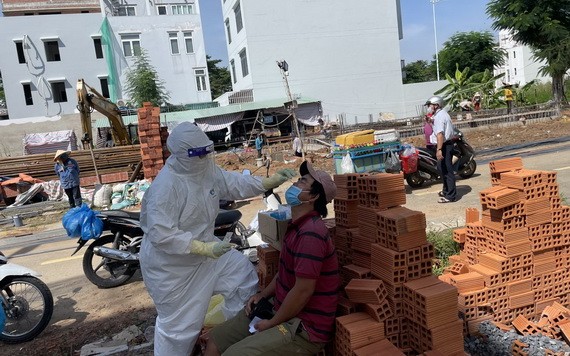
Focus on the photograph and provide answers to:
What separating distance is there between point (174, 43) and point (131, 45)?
332cm

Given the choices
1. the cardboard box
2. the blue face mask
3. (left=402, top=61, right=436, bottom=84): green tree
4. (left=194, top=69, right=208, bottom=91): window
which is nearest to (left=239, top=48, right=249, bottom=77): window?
(left=194, top=69, right=208, bottom=91): window

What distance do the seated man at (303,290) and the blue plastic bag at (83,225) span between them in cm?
287

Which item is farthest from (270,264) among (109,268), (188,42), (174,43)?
(174,43)

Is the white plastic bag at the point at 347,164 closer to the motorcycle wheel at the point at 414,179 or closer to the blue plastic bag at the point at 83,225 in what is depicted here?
the motorcycle wheel at the point at 414,179

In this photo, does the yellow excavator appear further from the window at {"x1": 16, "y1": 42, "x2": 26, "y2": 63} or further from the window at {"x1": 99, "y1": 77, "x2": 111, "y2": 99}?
the window at {"x1": 16, "y1": 42, "x2": 26, "y2": 63}

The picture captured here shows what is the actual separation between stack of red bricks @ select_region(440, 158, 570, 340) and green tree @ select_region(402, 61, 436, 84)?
55.9 metres

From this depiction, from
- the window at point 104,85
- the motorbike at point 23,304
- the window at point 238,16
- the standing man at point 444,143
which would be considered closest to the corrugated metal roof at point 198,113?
the window at point 238,16

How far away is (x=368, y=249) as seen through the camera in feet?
10.8

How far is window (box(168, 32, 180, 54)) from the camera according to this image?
34.3m

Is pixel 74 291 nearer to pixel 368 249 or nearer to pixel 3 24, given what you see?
pixel 368 249

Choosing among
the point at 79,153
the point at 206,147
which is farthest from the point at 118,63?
the point at 206,147

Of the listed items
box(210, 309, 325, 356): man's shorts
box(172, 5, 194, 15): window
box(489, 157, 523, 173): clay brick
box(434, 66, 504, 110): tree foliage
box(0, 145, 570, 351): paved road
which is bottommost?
box(0, 145, 570, 351): paved road

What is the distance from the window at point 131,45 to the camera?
110 feet

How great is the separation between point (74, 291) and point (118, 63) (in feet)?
103
